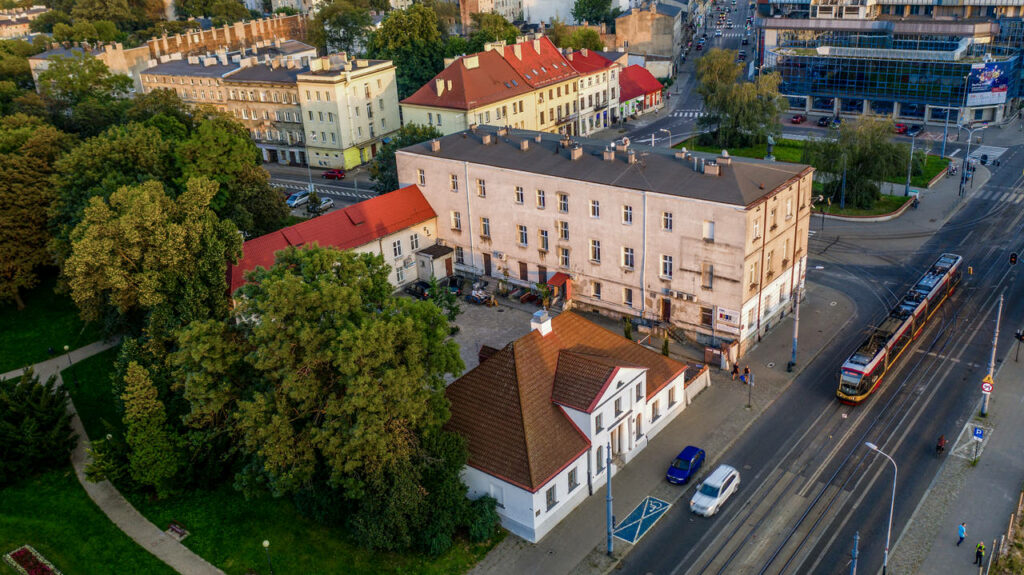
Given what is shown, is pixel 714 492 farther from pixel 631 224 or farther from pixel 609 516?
Result: pixel 631 224

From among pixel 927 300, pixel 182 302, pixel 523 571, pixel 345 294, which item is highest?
pixel 345 294

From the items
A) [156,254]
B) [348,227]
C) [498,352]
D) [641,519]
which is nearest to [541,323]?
[498,352]

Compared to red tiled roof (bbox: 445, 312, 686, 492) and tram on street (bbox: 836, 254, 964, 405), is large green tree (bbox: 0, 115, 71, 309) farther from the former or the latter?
tram on street (bbox: 836, 254, 964, 405)

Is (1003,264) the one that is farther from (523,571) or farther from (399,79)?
(399,79)

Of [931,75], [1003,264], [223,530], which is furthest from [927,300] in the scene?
[931,75]

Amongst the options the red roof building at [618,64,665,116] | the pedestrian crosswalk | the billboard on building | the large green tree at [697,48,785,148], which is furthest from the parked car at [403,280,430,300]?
the billboard on building
